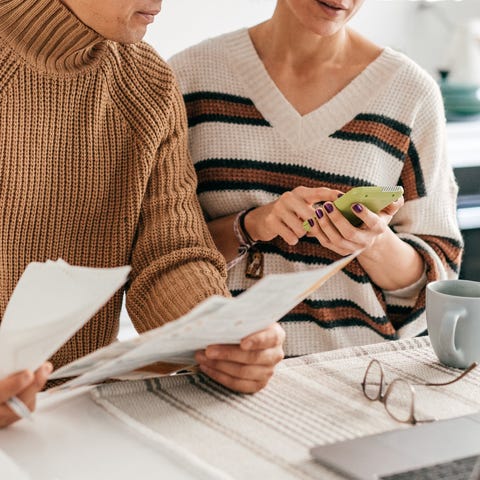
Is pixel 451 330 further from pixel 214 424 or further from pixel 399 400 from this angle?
pixel 214 424

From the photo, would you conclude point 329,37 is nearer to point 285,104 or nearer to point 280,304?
point 285,104

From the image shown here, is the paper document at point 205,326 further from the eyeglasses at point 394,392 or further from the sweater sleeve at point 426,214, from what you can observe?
the sweater sleeve at point 426,214

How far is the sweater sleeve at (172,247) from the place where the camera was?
42.7 inches

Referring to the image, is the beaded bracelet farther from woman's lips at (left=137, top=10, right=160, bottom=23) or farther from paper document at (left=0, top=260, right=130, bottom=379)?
paper document at (left=0, top=260, right=130, bottom=379)

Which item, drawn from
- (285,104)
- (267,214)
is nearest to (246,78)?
(285,104)

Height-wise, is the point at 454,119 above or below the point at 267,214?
below

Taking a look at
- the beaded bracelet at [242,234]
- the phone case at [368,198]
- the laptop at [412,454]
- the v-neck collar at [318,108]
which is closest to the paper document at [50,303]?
the laptop at [412,454]

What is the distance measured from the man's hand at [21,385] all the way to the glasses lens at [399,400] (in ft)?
1.12

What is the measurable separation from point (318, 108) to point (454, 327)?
538 millimetres

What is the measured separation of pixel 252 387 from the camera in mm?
921

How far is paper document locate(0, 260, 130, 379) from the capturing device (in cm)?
74

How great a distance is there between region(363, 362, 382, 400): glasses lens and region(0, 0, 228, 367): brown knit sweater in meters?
0.21

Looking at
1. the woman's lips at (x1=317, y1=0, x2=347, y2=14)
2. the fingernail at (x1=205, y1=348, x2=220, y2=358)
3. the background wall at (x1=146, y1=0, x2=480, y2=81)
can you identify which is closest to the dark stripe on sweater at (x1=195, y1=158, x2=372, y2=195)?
the woman's lips at (x1=317, y1=0, x2=347, y2=14)

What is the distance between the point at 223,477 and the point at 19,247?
0.56m
